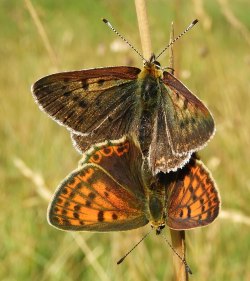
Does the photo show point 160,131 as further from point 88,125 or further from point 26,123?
point 26,123

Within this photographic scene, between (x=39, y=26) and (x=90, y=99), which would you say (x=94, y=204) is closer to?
(x=90, y=99)

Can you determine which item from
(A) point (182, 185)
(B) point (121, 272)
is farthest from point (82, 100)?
(B) point (121, 272)

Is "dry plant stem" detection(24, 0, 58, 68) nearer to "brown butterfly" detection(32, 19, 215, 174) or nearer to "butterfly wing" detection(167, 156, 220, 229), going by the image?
"brown butterfly" detection(32, 19, 215, 174)

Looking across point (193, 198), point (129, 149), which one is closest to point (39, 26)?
point (129, 149)

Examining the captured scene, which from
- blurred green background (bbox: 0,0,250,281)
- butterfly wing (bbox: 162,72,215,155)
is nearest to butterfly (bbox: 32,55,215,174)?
butterfly wing (bbox: 162,72,215,155)

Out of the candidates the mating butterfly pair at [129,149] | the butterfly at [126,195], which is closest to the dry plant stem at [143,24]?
the mating butterfly pair at [129,149]
